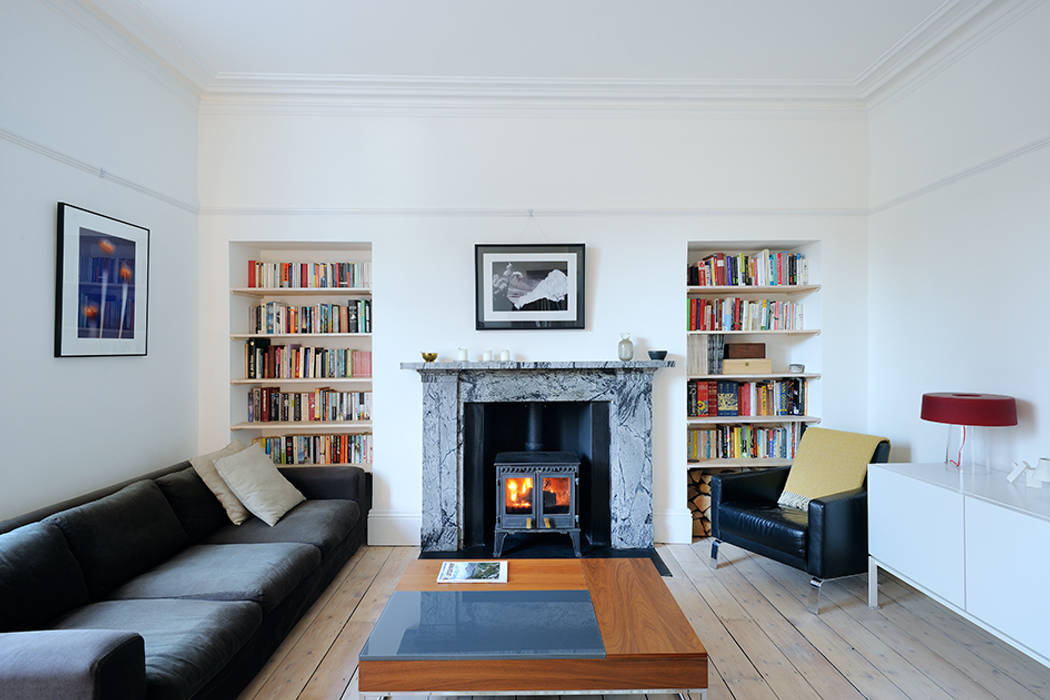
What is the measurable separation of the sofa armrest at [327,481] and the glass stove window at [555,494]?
1267 mm

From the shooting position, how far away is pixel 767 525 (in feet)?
10.3

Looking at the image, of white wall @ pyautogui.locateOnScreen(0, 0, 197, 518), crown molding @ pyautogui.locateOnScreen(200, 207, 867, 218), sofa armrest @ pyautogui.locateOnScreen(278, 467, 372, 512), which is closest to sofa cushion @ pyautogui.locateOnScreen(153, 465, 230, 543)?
white wall @ pyautogui.locateOnScreen(0, 0, 197, 518)

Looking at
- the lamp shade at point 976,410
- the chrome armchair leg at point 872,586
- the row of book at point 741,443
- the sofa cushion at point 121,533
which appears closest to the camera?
the sofa cushion at point 121,533

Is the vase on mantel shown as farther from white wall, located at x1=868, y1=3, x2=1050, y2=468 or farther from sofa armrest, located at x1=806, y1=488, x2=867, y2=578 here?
white wall, located at x1=868, y1=3, x2=1050, y2=468

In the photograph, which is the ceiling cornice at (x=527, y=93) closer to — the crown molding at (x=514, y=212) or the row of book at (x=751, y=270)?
the crown molding at (x=514, y=212)

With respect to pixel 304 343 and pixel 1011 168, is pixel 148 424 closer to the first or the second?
pixel 304 343

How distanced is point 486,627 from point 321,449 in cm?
242

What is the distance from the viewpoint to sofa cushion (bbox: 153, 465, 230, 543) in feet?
9.39

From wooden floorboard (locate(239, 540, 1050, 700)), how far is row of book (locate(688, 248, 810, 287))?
203cm

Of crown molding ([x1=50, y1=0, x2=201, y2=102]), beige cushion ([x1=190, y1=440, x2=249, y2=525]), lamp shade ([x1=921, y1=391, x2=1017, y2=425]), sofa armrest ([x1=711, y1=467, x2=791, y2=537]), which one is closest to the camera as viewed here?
lamp shade ([x1=921, y1=391, x2=1017, y2=425])

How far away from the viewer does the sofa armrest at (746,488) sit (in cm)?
349

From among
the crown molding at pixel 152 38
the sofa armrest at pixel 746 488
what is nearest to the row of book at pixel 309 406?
the crown molding at pixel 152 38

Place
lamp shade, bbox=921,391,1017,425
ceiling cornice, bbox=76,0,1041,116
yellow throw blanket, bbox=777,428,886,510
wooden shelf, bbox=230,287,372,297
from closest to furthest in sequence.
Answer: lamp shade, bbox=921,391,1017,425
yellow throw blanket, bbox=777,428,886,510
ceiling cornice, bbox=76,0,1041,116
wooden shelf, bbox=230,287,372,297

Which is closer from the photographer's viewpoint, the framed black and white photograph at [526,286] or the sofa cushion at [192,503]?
Answer: the sofa cushion at [192,503]
